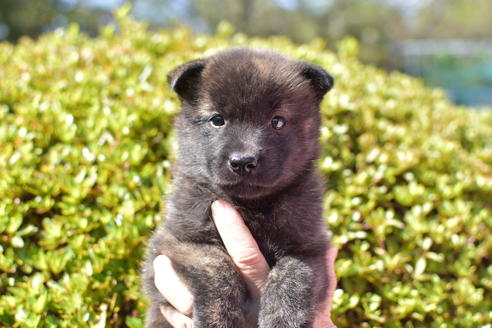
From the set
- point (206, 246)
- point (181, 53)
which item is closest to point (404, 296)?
point (206, 246)

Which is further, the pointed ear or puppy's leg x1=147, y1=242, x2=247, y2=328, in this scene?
the pointed ear

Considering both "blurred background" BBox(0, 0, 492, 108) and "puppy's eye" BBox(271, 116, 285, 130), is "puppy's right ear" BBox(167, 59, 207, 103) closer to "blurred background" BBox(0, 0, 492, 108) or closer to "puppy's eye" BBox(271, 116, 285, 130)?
"puppy's eye" BBox(271, 116, 285, 130)

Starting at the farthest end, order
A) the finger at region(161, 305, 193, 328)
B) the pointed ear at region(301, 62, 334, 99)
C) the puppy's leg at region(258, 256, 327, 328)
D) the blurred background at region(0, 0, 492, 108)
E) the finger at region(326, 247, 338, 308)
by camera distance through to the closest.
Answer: the blurred background at region(0, 0, 492, 108)
the pointed ear at region(301, 62, 334, 99)
the finger at region(326, 247, 338, 308)
the finger at region(161, 305, 193, 328)
the puppy's leg at region(258, 256, 327, 328)

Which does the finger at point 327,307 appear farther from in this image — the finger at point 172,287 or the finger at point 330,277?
the finger at point 172,287

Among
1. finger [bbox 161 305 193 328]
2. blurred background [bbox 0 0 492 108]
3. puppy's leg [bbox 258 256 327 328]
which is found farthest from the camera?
blurred background [bbox 0 0 492 108]

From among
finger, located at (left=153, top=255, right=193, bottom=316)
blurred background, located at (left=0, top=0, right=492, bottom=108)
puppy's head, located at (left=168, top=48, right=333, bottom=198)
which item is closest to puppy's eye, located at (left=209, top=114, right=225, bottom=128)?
puppy's head, located at (left=168, top=48, right=333, bottom=198)

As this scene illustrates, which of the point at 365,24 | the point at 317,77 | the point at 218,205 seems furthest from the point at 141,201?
the point at 365,24

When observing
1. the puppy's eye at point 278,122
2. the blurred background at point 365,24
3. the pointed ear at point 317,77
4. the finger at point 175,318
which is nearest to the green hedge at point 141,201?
the finger at point 175,318

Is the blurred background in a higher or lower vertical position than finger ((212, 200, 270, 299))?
lower
